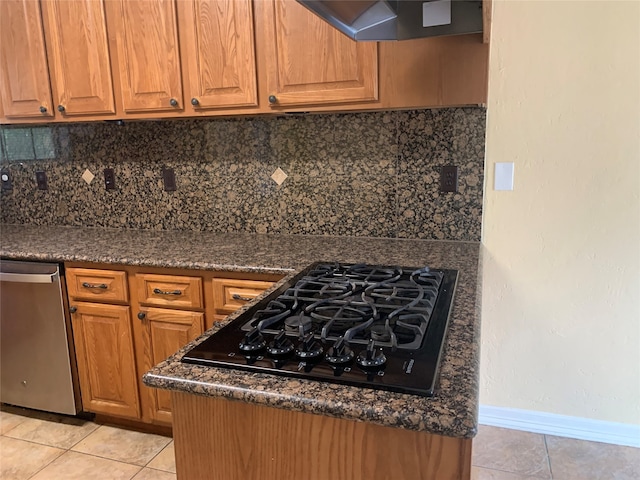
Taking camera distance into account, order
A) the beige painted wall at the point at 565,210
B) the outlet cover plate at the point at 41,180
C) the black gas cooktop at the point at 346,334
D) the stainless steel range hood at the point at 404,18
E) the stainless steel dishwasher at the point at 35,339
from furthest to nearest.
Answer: the outlet cover plate at the point at 41,180
the stainless steel dishwasher at the point at 35,339
the beige painted wall at the point at 565,210
the stainless steel range hood at the point at 404,18
the black gas cooktop at the point at 346,334

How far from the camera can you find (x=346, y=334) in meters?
1.00

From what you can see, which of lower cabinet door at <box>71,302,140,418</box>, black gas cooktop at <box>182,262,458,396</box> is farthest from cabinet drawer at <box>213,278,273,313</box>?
lower cabinet door at <box>71,302,140,418</box>

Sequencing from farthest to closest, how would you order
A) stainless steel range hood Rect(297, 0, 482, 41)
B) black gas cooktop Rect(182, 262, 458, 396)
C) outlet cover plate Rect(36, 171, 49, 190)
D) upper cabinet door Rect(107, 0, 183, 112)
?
outlet cover plate Rect(36, 171, 49, 190) < upper cabinet door Rect(107, 0, 183, 112) < stainless steel range hood Rect(297, 0, 482, 41) < black gas cooktop Rect(182, 262, 458, 396)

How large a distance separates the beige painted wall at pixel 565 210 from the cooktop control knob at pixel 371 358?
4.45 feet

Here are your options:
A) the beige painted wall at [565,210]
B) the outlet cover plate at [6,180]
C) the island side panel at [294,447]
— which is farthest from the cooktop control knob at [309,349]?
the outlet cover plate at [6,180]

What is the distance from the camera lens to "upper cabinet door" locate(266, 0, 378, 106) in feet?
5.87

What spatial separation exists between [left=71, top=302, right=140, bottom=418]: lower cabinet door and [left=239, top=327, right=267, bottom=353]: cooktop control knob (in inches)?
48.7

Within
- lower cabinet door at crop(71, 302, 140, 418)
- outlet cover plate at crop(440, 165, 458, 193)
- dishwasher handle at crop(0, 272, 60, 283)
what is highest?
outlet cover plate at crop(440, 165, 458, 193)

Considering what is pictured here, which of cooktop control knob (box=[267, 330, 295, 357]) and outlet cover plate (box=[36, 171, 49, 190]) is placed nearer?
cooktop control knob (box=[267, 330, 295, 357])

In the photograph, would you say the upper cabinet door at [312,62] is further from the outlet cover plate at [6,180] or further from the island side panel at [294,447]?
the outlet cover plate at [6,180]

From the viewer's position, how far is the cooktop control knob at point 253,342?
96 cm

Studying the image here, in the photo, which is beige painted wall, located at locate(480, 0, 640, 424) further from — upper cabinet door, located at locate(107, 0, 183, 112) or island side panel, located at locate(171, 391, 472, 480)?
island side panel, located at locate(171, 391, 472, 480)

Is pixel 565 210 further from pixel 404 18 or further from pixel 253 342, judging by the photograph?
pixel 253 342

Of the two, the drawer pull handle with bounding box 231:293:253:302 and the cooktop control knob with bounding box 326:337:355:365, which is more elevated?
the cooktop control knob with bounding box 326:337:355:365
